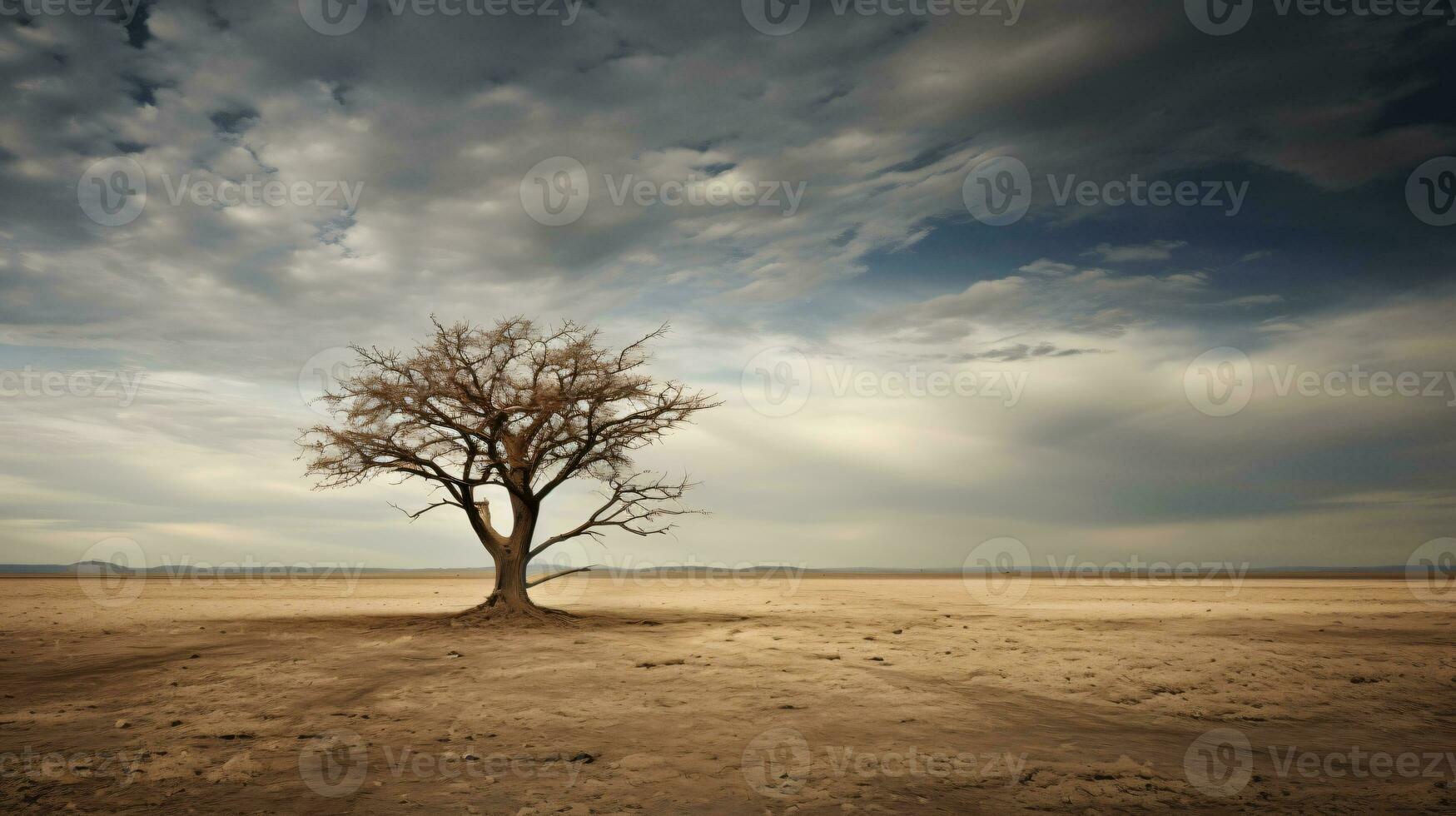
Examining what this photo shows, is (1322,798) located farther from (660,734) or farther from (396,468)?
(396,468)

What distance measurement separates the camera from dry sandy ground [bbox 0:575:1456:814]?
22.3 ft

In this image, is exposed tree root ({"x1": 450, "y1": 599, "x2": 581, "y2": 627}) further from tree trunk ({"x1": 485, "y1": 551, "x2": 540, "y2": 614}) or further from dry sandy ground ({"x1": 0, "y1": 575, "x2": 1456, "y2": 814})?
dry sandy ground ({"x1": 0, "y1": 575, "x2": 1456, "y2": 814})

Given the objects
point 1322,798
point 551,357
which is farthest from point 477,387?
point 1322,798

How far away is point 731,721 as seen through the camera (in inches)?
378

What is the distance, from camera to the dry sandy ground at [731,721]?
680 cm

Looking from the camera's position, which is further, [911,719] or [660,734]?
[911,719]

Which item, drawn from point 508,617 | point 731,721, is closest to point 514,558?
point 508,617

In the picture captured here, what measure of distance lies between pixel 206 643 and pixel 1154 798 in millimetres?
19046

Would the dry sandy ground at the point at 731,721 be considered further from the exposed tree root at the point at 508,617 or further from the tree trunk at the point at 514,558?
the tree trunk at the point at 514,558

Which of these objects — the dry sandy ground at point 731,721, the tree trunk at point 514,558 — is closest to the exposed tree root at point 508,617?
the tree trunk at point 514,558

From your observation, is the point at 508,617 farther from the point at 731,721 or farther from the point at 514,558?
the point at 731,721

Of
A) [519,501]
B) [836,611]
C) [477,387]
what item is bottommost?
[836,611]

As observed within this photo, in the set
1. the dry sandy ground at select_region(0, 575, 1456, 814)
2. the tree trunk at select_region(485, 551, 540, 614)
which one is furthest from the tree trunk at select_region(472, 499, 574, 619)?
the dry sandy ground at select_region(0, 575, 1456, 814)

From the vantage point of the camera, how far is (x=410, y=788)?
22.9ft
